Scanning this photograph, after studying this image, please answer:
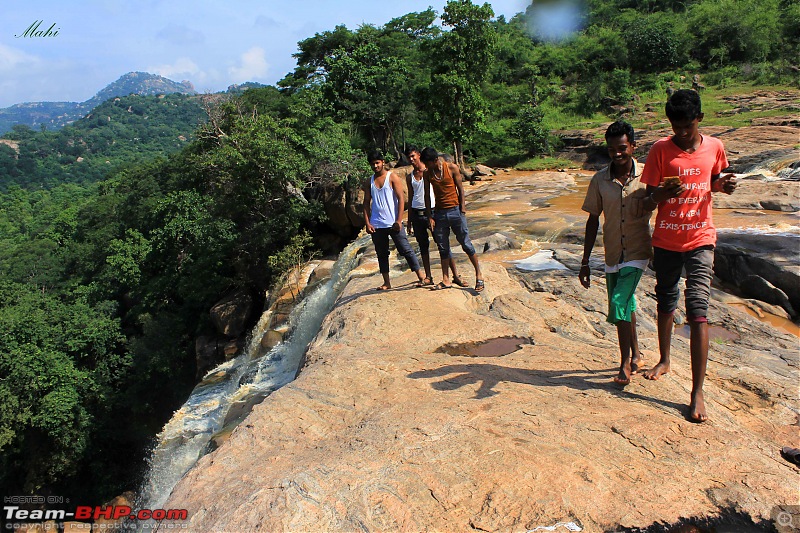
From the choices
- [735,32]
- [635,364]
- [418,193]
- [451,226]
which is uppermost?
[735,32]

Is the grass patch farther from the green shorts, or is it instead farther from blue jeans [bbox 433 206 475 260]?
the green shorts

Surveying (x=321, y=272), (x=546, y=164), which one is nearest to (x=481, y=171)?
(x=546, y=164)

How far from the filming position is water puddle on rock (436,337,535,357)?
4.21 metres

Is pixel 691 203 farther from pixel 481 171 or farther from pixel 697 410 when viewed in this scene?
pixel 481 171

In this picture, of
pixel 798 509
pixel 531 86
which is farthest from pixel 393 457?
pixel 531 86

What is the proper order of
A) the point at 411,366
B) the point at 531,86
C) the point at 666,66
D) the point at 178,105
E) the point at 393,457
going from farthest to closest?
the point at 178,105 < the point at 531,86 < the point at 666,66 < the point at 411,366 < the point at 393,457

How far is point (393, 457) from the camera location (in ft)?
8.55

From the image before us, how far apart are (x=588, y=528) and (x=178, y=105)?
4730 inches

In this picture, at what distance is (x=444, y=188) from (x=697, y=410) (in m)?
3.17

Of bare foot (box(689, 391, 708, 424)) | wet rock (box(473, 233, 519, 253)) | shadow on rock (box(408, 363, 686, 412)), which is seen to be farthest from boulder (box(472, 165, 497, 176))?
bare foot (box(689, 391, 708, 424))

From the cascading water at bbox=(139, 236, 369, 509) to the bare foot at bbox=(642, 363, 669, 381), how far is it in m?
4.10

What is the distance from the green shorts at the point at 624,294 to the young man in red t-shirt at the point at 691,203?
255 mm

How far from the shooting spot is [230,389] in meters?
8.31

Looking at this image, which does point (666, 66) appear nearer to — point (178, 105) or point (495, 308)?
point (495, 308)
